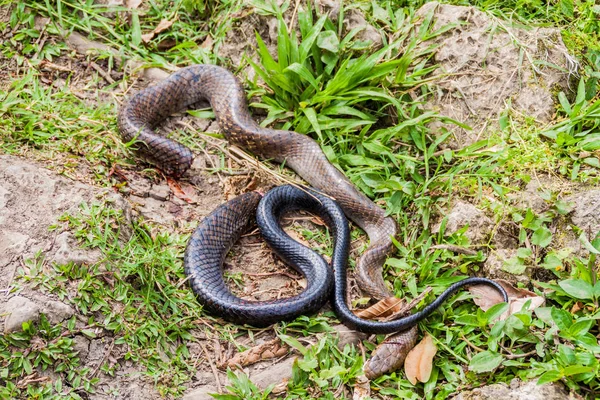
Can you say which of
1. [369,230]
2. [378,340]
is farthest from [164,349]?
[369,230]

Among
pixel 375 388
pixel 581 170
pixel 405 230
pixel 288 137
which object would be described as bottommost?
pixel 375 388

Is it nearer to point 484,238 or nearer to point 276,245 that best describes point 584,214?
point 484,238

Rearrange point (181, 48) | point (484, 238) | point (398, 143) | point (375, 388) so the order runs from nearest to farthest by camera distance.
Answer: point (375, 388) → point (484, 238) → point (398, 143) → point (181, 48)

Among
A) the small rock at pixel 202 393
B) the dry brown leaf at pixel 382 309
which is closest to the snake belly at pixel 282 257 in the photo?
the dry brown leaf at pixel 382 309

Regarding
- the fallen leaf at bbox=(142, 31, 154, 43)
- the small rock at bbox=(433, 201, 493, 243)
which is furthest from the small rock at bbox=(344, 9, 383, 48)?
the fallen leaf at bbox=(142, 31, 154, 43)

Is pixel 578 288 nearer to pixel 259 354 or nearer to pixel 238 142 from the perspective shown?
pixel 259 354

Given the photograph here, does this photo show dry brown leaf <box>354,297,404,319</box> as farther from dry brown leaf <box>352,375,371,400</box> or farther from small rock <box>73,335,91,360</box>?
small rock <box>73,335,91,360</box>
